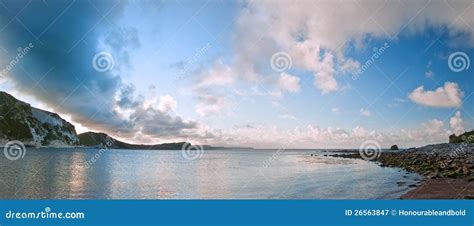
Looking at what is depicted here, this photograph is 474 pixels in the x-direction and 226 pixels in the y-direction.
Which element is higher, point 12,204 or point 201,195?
point 201,195

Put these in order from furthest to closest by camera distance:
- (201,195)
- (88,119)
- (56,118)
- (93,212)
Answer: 1. (56,118)
2. (88,119)
3. (201,195)
4. (93,212)

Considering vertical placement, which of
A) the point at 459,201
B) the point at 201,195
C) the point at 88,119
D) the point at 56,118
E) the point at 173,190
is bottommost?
the point at 459,201

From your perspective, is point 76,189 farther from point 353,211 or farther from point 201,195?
point 353,211

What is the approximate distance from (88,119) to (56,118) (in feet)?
535

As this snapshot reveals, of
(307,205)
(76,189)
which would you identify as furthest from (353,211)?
(76,189)

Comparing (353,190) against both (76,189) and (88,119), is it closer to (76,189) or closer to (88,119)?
(76,189)

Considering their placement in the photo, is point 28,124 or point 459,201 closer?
point 459,201

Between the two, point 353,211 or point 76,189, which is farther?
point 76,189

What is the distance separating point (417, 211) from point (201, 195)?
1467 centimetres

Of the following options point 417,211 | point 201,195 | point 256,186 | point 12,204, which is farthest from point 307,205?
point 256,186

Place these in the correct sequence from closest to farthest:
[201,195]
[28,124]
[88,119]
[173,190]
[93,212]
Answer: [93,212]
[201,195]
[173,190]
[88,119]
[28,124]

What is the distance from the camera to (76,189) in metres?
29.2

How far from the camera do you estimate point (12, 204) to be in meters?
13.4

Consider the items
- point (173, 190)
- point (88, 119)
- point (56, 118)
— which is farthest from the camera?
point (56, 118)
